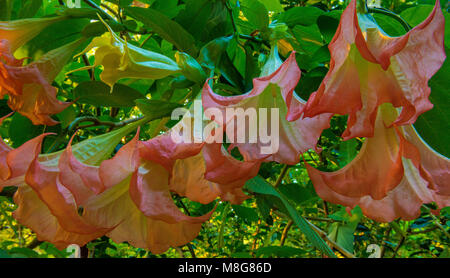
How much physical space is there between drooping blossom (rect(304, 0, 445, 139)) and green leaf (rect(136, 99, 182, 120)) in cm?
21

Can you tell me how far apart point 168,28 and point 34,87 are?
0.18 m

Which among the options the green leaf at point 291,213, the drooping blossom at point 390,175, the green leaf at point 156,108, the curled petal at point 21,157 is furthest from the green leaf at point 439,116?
the curled petal at point 21,157

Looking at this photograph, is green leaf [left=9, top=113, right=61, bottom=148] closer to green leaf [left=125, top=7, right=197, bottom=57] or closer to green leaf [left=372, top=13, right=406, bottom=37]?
green leaf [left=125, top=7, right=197, bottom=57]

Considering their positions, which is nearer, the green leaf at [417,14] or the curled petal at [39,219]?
the curled petal at [39,219]

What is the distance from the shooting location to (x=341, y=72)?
11.9 inches

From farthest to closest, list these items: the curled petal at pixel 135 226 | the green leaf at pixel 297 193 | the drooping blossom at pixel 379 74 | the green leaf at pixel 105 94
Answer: the green leaf at pixel 297 193
the green leaf at pixel 105 94
the curled petal at pixel 135 226
the drooping blossom at pixel 379 74

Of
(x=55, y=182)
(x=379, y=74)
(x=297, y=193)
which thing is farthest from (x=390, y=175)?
(x=297, y=193)

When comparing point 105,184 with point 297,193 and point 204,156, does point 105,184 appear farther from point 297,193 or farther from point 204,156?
point 297,193

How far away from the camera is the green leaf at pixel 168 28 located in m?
0.52

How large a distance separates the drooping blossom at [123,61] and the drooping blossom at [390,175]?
0.20 meters

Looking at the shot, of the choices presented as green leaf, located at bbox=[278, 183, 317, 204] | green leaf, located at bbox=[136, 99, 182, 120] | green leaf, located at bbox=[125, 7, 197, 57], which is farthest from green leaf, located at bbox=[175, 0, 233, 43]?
green leaf, located at bbox=[278, 183, 317, 204]

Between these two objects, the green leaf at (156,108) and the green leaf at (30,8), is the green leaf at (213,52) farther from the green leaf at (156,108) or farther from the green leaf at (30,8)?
the green leaf at (30,8)

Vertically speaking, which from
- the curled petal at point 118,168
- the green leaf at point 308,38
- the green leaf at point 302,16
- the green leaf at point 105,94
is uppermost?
the green leaf at point 302,16
